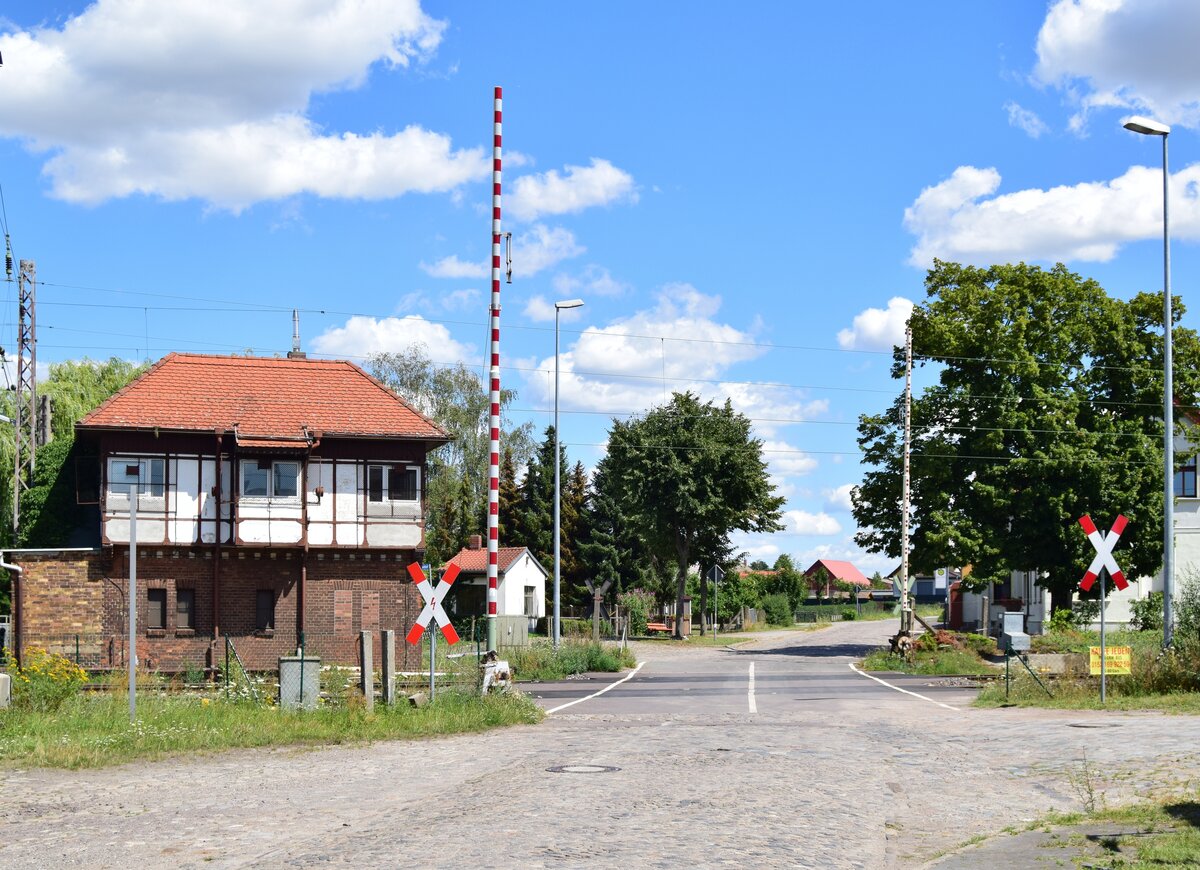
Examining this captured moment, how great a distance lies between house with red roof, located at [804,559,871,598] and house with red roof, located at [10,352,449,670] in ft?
318

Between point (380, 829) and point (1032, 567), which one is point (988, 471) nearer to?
point (1032, 567)

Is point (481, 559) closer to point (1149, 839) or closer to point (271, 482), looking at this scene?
point (271, 482)

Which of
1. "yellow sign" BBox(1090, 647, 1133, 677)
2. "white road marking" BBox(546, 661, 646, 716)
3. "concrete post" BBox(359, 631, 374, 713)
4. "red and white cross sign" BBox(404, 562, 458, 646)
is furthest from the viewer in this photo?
"white road marking" BBox(546, 661, 646, 716)

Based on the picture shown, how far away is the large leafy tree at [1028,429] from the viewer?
43344 mm

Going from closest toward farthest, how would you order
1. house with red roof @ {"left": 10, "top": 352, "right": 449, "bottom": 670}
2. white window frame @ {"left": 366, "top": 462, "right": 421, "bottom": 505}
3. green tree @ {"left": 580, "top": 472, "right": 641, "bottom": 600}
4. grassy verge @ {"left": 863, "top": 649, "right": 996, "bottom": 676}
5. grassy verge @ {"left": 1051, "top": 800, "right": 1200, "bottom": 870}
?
grassy verge @ {"left": 1051, "top": 800, "right": 1200, "bottom": 870}
grassy verge @ {"left": 863, "top": 649, "right": 996, "bottom": 676}
house with red roof @ {"left": 10, "top": 352, "right": 449, "bottom": 670}
white window frame @ {"left": 366, "top": 462, "right": 421, "bottom": 505}
green tree @ {"left": 580, "top": 472, "right": 641, "bottom": 600}

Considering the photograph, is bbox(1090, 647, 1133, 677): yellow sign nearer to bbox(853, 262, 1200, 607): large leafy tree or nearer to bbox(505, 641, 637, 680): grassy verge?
bbox(505, 641, 637, 680): grassy verge

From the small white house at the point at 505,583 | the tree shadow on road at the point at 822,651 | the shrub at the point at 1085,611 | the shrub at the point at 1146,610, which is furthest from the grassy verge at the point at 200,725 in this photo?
the small white house at the point at 505,583

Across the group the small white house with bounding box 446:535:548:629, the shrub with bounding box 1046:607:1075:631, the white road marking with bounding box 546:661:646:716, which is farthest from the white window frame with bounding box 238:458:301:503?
the small white house with bounding box 446:535:548:629

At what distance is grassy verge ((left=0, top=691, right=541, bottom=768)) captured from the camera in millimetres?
15617

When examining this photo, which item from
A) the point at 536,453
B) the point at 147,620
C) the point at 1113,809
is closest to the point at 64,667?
the point at 1113,809

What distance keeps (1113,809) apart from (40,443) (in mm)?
43925

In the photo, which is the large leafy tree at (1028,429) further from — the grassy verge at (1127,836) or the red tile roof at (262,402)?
the grassy verge at (1127,836)

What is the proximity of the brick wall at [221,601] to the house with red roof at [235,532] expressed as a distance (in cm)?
4

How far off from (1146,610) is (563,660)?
23.3 meters
